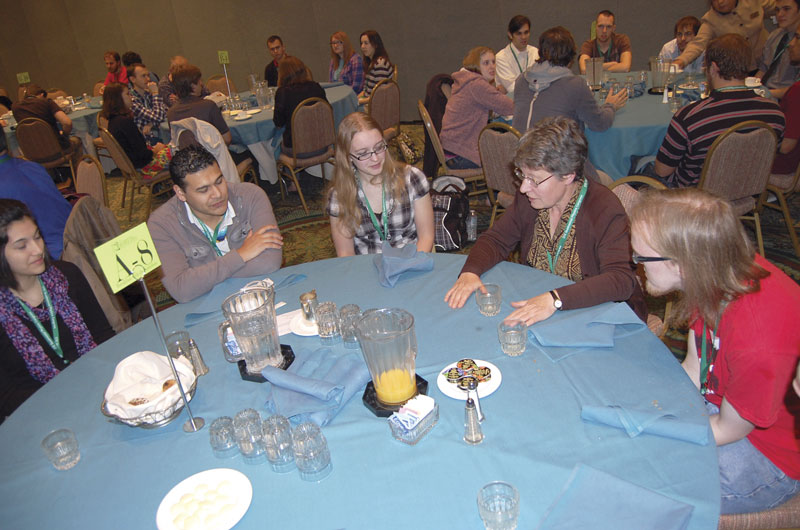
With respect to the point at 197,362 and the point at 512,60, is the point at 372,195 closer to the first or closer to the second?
the point at 197,362

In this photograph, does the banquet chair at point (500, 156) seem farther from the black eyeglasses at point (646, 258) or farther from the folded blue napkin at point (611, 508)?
the folded blue napkin at point (611, 508)

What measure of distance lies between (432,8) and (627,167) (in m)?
5.34

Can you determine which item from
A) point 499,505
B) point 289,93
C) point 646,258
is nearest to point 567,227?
point 646,258

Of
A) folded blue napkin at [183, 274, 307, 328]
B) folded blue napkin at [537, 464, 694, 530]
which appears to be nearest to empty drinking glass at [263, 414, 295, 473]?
folded blue napkin at [537, 464, 694, 530]

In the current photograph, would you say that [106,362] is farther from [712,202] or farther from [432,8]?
[432,8]

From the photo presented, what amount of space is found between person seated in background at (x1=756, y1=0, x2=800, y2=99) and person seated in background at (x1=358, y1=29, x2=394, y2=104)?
4.21m

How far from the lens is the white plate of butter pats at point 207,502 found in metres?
1.20

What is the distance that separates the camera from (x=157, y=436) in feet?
4.93

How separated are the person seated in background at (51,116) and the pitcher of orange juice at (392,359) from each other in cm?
694

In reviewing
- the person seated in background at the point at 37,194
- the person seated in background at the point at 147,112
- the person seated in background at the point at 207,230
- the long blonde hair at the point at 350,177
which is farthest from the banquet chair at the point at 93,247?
the person seated in background at the point at 147,112

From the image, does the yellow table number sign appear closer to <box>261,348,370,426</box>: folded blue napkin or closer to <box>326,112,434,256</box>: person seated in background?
<box>261,348,370,426</box>: folded blue napkin

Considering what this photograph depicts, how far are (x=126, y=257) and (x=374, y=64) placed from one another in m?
6.24

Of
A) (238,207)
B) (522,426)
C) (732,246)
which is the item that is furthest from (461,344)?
(238,207)

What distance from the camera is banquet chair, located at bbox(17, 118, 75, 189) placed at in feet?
20.1
